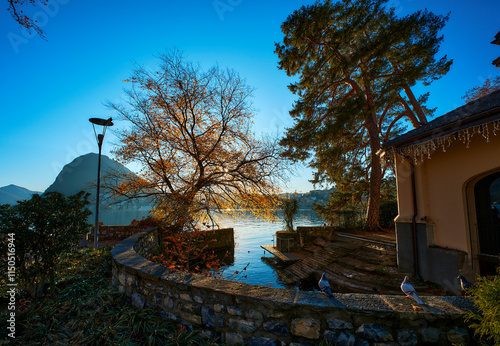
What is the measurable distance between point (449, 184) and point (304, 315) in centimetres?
559

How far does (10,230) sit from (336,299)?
4693mm

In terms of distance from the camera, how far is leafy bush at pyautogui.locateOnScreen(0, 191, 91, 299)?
3574mm

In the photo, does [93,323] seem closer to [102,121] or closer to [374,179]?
[102,121]

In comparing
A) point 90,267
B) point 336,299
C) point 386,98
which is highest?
point 386,98

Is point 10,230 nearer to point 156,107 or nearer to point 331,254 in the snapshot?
point 156,107

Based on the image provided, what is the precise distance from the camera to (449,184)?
5656 millimetres

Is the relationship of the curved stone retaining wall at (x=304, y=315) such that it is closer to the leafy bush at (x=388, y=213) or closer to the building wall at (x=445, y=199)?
the building wall at (x=445, y=199)

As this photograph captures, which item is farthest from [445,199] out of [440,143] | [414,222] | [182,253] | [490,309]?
[182,253]

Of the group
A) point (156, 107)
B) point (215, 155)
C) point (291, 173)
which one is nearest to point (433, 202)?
point (291, 173)

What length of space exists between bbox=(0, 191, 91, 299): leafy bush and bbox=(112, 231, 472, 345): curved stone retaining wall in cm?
220

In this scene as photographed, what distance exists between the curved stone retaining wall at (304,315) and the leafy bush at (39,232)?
2.20 metres

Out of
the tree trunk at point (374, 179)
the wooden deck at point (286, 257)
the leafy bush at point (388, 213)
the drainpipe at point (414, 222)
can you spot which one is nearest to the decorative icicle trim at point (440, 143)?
the drainpipe at point (414, 222)

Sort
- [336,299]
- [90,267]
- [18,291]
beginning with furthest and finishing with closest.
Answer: [90,267], [18,291], [336,299]

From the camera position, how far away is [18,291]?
387 centimetres
